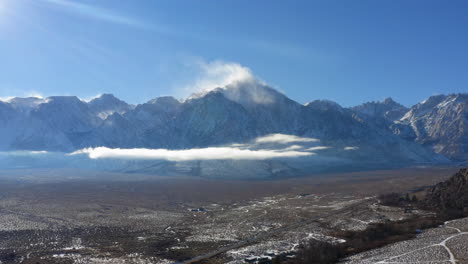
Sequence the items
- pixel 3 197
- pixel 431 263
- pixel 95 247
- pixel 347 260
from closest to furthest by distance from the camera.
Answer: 1. pixel 431 263
2. pixel 347 260
3. pixel 95 247
4. pixel 3 197

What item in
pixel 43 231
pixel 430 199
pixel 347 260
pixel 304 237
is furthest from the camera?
pixel 430 199

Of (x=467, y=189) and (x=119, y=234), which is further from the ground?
(x=467, y=189)

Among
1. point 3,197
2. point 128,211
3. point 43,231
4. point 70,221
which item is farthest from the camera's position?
point 3,197

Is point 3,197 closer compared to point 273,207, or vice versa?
point 273,207

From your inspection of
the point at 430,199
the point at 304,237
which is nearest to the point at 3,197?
the point at 304,237

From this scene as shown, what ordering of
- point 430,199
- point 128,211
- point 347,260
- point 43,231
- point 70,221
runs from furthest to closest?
1. point 128,211
2. point 430,199
3. point 70,221
4. point 43,231
5. point 347,260

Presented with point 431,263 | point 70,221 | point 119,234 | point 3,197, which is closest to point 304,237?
point 431,263

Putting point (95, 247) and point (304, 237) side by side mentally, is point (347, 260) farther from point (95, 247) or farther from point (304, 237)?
point (95, 247)

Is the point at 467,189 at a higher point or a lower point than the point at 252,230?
higher

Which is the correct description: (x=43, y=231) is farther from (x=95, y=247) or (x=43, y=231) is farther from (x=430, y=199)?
(x=430, y=199)
